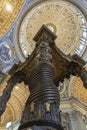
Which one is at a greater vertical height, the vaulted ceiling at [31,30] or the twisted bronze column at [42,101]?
the vaulted ceiling at [31,30]

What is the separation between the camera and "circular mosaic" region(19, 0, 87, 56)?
542 inches

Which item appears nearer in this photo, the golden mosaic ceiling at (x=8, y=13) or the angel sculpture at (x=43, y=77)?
the angel sculpture at (x=43, y=77)

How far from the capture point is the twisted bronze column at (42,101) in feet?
9.23

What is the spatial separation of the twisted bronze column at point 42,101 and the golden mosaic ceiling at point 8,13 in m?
8.91

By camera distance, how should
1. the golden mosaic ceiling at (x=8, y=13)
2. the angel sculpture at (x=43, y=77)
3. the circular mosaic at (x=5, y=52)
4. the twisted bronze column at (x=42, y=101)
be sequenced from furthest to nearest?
the circular mosaic at (x=5, y=52) < the golden mosaic ceiling at (x=8, y=13) < the angel sculpture at (x=43, y=77) < the twisted bronze column at (x=42, y=101)

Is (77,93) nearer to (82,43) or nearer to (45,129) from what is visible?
(82,43)

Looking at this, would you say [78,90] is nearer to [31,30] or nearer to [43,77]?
[31,30]

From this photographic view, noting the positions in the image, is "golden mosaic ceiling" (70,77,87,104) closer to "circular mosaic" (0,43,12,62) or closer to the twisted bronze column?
"circular mosaic" (0,43,12,62)

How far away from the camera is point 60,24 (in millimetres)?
14883

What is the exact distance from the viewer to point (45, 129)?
2656mm

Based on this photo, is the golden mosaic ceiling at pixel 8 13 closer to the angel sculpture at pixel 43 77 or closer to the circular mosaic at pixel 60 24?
the circular mosaic at pixel 60 24

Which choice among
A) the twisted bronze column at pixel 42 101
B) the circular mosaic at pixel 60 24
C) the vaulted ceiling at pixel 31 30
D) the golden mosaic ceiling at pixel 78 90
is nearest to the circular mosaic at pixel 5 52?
the vaulted ceiling at pixel 31 30

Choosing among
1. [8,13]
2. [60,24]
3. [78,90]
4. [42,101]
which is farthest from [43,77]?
[60,24]

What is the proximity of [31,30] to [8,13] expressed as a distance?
8.52 feet
